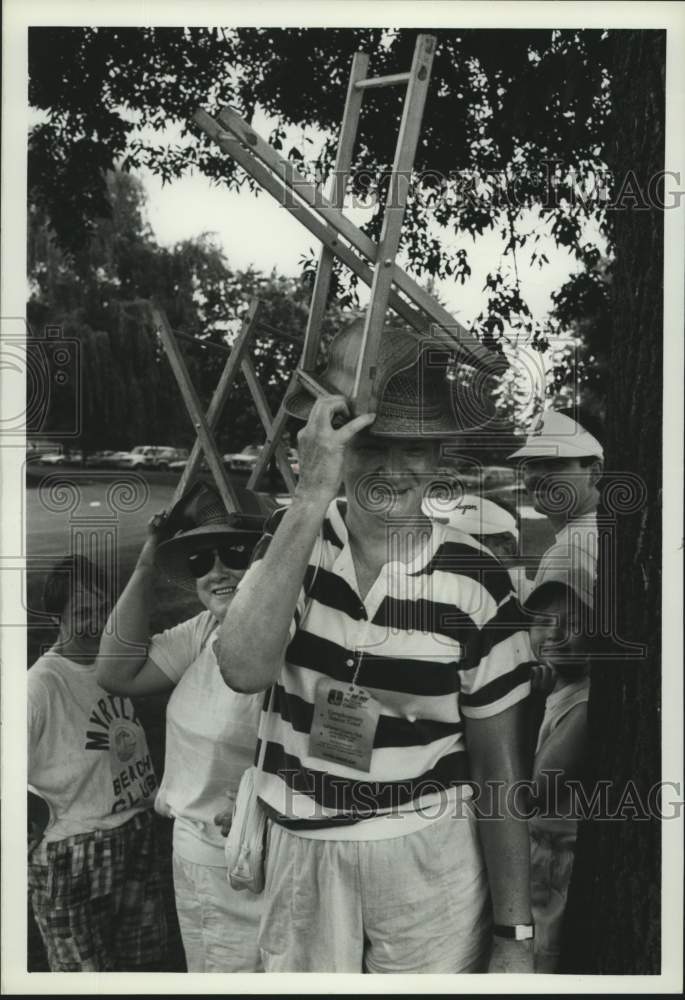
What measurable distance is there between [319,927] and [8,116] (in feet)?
7.28

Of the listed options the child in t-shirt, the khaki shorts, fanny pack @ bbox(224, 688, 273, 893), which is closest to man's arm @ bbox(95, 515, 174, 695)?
fanny pack @ bbox(224, 688, 273, 893)

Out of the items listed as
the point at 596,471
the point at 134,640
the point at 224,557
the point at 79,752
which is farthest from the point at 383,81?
the point at 79,752

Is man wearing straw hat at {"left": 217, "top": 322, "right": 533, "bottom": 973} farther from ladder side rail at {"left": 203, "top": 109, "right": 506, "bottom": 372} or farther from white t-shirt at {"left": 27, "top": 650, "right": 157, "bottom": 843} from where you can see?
white t-shirt at {"left": 27, "top": 650, "right": 157, "bottom": 843}

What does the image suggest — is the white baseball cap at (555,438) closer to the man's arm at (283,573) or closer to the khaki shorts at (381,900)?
the man's arm at (283,573)

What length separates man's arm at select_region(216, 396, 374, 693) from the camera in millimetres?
2018

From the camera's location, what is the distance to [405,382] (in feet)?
7.40

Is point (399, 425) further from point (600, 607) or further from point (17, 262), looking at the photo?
point (17, 262)

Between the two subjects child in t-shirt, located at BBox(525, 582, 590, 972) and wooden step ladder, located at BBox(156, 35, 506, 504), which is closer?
wooden step ladder, located at BBox(156, 35, 506, 504)

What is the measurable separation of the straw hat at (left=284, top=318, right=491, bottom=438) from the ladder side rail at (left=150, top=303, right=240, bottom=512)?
0.40m

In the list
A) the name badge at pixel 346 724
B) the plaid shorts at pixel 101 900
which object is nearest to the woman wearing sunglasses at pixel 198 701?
the plaid shorts at pixel 101 900

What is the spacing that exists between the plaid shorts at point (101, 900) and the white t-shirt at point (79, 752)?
0.05m

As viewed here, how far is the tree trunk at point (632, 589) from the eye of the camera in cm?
248

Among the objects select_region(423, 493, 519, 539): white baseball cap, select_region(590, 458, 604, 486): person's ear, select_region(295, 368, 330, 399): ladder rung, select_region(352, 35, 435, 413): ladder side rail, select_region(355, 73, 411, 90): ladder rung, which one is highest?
select_region(355, 73, 411, 90): ladder rung

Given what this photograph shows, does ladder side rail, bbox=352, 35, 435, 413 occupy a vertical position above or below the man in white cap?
above
